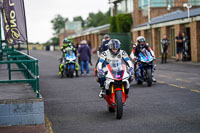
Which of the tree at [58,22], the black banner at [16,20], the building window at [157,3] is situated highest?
the tree at [58,22]

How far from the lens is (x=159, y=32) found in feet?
137

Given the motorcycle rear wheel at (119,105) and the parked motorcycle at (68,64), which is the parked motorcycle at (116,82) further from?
the parked motorcycle at (68,64)

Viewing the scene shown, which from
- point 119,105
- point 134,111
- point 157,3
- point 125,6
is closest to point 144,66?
point 134,111

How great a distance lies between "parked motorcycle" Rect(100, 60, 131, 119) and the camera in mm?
9453

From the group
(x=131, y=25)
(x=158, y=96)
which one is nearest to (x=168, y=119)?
(x=158, y=96)

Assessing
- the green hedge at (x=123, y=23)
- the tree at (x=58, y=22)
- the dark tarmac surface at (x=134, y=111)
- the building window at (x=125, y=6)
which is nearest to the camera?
the dark tarmac surface at (x=134, y=111)

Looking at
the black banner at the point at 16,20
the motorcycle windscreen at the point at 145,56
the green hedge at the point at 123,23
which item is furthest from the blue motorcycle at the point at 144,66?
the green hedge at the point at 123,23

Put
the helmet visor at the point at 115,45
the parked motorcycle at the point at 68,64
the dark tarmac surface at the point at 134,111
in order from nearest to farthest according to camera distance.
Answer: the dark tarmac surface at the point at 134,111
the helmet visor at the point at 115,45
the parked motorcycle at the point at 68,64

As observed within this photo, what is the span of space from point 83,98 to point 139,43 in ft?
13.4

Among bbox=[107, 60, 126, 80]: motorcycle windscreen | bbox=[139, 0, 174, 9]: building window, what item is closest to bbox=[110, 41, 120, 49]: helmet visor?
bbox=[107, 60, 126, 80]: motorcycle windscreen

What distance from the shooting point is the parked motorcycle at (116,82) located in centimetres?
945

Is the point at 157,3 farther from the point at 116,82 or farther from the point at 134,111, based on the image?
the point at 116,82

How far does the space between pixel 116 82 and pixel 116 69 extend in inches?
13.0

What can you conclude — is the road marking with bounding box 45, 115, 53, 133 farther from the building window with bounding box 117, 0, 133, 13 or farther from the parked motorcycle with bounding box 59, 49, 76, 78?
the building window with bounding box 117, 0, 133, 13
